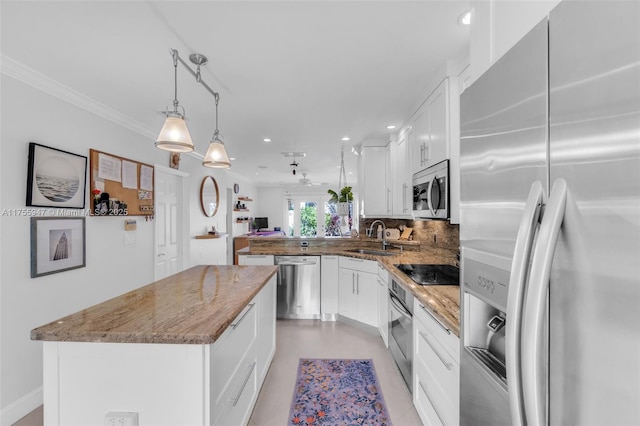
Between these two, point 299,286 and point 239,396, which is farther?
point 299,286

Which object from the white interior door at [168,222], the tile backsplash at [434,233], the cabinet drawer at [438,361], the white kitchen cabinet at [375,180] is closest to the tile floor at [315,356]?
the cabinet drawer at [438,361]

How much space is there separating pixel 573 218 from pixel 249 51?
199cm

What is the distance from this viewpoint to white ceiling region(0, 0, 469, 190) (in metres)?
1.54

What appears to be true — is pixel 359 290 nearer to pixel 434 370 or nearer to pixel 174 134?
pixel 434 370

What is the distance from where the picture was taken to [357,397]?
2.21 meters

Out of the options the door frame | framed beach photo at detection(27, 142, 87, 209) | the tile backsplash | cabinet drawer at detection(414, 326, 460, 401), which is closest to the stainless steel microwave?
the tile backsplash

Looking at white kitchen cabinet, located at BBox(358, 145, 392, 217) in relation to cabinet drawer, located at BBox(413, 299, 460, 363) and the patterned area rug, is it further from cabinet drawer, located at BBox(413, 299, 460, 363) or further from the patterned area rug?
cabinet drawer, located at BBox(413, 299, 460, 363)

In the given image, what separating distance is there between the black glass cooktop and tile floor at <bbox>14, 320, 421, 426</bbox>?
87 cm

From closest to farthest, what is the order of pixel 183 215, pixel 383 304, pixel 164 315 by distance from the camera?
pixel 164 315, pixel 383 304, pixel 183 215

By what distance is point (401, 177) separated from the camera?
3459 mm

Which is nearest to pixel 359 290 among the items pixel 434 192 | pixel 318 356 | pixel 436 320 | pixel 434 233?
pixel 318 356

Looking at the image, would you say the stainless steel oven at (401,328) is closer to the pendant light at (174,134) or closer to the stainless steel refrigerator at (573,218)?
the stainless steel refrigerator at (573,218)

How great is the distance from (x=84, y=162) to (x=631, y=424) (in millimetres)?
3464

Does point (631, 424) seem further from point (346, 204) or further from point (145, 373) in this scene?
point (346, 204)
